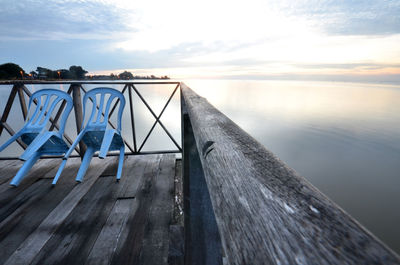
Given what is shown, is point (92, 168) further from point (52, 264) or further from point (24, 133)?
point (52, 264)

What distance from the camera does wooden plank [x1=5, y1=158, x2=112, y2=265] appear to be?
50.9 inches

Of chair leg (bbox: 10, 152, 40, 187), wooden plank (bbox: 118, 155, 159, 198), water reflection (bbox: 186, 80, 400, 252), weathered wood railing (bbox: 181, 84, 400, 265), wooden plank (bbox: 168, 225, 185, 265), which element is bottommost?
water reflection (bbox: 186, 80, 400, 252)

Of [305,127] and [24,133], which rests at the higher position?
[24,133]

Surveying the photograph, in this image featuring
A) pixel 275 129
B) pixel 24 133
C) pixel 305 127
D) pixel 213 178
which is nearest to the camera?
pixel 213 178

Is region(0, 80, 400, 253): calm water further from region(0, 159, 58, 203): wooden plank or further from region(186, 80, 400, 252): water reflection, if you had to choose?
region(0, 159, 58, 203): wooden plank

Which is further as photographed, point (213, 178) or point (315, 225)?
point (213, 178)

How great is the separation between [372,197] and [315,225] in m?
12.5

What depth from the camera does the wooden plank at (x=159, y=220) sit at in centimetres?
130

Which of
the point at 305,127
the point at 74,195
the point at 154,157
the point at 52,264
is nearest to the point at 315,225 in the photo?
the point at 52,264

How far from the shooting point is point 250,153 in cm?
38

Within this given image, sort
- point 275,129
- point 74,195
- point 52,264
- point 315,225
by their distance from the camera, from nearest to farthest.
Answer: point 315,225, point 52,264, point 74,195, point 275,129

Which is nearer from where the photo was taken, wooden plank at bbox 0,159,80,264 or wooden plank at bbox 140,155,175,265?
wooden plank at bbox 140,155,175,265

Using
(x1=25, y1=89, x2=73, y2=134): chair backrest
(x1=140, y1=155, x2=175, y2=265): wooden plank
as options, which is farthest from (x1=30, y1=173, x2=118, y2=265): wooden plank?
(x1=25, y1=89, x2=73, y2=134): chair backrest

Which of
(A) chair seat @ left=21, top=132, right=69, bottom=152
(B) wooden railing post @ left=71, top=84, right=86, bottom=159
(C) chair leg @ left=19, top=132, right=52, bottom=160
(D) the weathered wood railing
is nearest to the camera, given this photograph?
(D) the weathered wood railing
